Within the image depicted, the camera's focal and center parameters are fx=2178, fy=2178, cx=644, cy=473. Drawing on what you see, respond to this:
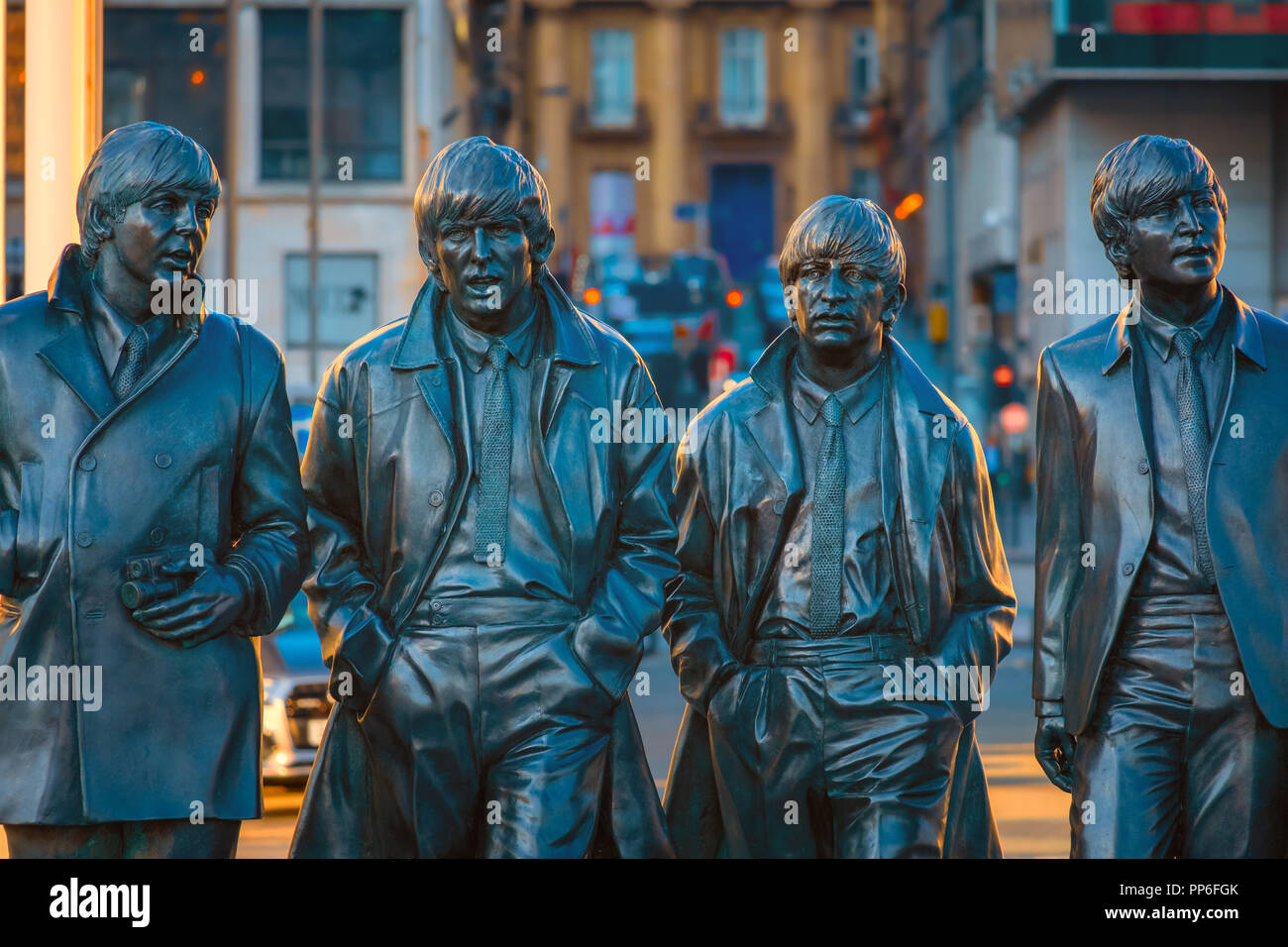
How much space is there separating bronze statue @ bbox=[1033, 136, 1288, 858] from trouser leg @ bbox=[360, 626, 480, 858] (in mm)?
1614

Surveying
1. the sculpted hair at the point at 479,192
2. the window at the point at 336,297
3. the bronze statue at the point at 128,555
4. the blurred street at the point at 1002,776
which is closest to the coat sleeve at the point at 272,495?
the bronze statue at the point at 128,555

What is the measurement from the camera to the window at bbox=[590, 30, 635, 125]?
7594cm

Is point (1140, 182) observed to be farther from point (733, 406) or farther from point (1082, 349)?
point (733, 406)

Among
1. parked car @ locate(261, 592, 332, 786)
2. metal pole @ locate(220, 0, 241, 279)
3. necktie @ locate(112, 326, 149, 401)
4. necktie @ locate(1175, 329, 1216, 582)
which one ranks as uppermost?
metal pole @ locate(220, 0, 241, 279)

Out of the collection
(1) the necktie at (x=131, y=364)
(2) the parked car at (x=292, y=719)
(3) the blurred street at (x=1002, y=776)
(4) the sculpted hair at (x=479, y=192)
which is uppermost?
(4) the sculpted hair at (x=479, y=192)

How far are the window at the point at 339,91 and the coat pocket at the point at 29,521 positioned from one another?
3497 cm

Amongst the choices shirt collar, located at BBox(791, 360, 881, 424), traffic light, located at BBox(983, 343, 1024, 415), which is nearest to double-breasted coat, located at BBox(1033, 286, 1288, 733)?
shirt collar, located at BBox(791, 360, 881, 424)

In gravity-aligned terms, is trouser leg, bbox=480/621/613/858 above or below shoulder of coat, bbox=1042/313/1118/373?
below

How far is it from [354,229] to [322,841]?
35.1 metres

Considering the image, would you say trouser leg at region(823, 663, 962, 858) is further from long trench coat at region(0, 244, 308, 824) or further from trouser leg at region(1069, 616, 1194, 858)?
long trench coat at region(0, 244, 308, 824)

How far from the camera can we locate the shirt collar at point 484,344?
20.1ft

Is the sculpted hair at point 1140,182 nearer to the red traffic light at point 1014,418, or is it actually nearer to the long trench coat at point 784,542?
the long trench coat at point 784,542

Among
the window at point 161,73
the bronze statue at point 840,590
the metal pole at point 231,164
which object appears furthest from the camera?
the window at point 161,73
